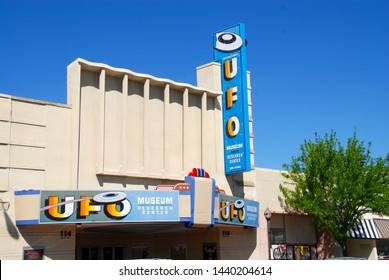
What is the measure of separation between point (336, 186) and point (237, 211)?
965 cm

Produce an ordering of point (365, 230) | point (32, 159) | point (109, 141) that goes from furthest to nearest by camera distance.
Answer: point (365, 230)
point (109, 141)
point (32, 159)

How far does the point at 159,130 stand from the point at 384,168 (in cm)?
1609

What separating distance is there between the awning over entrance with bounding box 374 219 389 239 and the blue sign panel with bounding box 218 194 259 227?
14111mm

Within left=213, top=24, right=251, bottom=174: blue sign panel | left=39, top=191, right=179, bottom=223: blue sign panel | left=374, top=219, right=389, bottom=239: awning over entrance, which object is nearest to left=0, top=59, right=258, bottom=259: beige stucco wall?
left=213, top=24, right=251, bottom=174: blue sign panel

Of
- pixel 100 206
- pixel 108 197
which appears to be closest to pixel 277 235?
pixel 108 197

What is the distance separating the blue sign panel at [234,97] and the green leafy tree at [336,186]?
6.74 m

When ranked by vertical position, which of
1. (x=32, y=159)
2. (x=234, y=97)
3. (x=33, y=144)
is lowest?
(x=32, y=159)

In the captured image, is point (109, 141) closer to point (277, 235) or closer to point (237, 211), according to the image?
point (237, 211)

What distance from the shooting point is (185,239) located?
33375 mm

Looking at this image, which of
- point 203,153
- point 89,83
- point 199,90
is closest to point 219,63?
point 199,90

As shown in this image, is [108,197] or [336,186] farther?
[336,186]

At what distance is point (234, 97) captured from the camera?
106ft

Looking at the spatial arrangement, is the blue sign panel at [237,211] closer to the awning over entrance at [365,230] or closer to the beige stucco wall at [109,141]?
the beige stucco wall at [109,141]

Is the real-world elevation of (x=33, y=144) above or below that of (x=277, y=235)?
above
